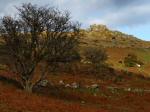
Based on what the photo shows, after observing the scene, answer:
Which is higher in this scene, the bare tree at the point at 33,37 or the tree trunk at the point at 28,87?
the bare tree at the point at 33,37

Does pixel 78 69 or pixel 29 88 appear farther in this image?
pixel 78 69

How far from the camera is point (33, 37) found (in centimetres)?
4109

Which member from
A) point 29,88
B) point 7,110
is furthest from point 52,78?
point 7,110

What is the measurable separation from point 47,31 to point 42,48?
1.72 metres

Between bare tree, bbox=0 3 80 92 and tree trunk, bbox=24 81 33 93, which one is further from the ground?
bare tree, bbox=0 3 80 92

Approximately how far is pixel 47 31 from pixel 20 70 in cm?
479

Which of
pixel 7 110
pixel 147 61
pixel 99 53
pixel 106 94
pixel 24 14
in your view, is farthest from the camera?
pixel 147 61

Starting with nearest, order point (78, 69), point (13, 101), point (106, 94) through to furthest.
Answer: point (13, 101), point (106, 94), point (78, 69)

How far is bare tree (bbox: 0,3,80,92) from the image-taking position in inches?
1620

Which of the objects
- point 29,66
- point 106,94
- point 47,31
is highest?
point 47,31

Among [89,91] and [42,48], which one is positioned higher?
[42,48]

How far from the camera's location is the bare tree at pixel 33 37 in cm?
4116

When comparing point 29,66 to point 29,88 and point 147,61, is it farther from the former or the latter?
point 147,61

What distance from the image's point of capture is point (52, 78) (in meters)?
68.8
